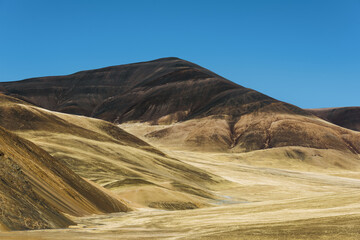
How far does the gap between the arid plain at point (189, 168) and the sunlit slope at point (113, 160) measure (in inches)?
8.2

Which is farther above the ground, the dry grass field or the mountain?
the mountain

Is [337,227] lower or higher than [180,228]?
higher

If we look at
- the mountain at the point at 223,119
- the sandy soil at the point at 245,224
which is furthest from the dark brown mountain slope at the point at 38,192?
the mountain at the point at 223,119

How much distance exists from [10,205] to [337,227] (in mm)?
11773

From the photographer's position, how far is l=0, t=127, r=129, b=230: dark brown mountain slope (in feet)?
57.0

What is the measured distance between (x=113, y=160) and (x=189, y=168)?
60.2 feet

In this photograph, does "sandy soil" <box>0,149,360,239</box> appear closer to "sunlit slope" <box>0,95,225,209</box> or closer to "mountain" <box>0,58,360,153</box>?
"sunlit slope" <box>0,95,225,209</box>

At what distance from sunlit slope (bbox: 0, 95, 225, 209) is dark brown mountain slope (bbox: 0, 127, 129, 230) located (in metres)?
8.48

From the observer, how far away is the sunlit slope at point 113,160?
141 ft

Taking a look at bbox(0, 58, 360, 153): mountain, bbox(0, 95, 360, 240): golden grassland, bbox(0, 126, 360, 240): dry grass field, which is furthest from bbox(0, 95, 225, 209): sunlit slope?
bbox(0, 58, 360, 153): mountain

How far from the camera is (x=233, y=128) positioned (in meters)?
153

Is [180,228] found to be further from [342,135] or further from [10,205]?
[342,135]

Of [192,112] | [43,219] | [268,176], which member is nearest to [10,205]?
[43,219]

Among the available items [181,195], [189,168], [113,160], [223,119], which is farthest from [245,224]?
[223,119]
